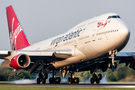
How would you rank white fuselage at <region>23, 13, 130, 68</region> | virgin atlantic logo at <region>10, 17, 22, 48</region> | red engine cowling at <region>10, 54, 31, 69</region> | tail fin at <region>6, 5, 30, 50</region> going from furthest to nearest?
virgin atlantic logo at <region>10, 17, 22, 48</region> → tail fin at <region>6, 5, 30, 50</region> → red engine cowling at <region>10, 54, 31, 69</region> → white fuselage at <region>23, 13, 130, 68</region>

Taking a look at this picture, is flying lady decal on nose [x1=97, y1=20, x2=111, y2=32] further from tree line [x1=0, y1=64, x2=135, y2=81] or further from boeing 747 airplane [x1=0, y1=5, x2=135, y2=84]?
tree line [x1=0, y1=64, x2=135, y2=81]

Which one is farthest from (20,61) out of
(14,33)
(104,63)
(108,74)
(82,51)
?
(108,74)

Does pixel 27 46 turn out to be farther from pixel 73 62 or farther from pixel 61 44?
pixel 73 62

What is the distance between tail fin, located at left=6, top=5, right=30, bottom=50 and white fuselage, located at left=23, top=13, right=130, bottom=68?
34.8 ft

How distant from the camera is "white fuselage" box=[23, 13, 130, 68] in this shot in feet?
81.2

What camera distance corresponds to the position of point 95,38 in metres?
26.0

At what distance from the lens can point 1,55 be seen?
29.3 meters

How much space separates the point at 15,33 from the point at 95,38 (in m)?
17.9

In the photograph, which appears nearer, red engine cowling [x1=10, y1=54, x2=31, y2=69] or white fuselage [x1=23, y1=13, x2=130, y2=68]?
white fuselage [x1=23, y1=13, x2=130, y2=68]

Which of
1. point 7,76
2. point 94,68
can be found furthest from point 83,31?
point 7,76

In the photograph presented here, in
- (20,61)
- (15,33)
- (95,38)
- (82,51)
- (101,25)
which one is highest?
(15,33)

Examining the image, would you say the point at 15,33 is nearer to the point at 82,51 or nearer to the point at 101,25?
the point at 82,51

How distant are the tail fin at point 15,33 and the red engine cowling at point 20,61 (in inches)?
461

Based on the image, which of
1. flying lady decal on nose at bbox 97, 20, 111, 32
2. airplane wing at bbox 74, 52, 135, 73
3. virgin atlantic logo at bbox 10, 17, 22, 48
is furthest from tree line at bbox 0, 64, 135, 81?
flying lady decal on nose at bbox 97, 20, 111, 32
